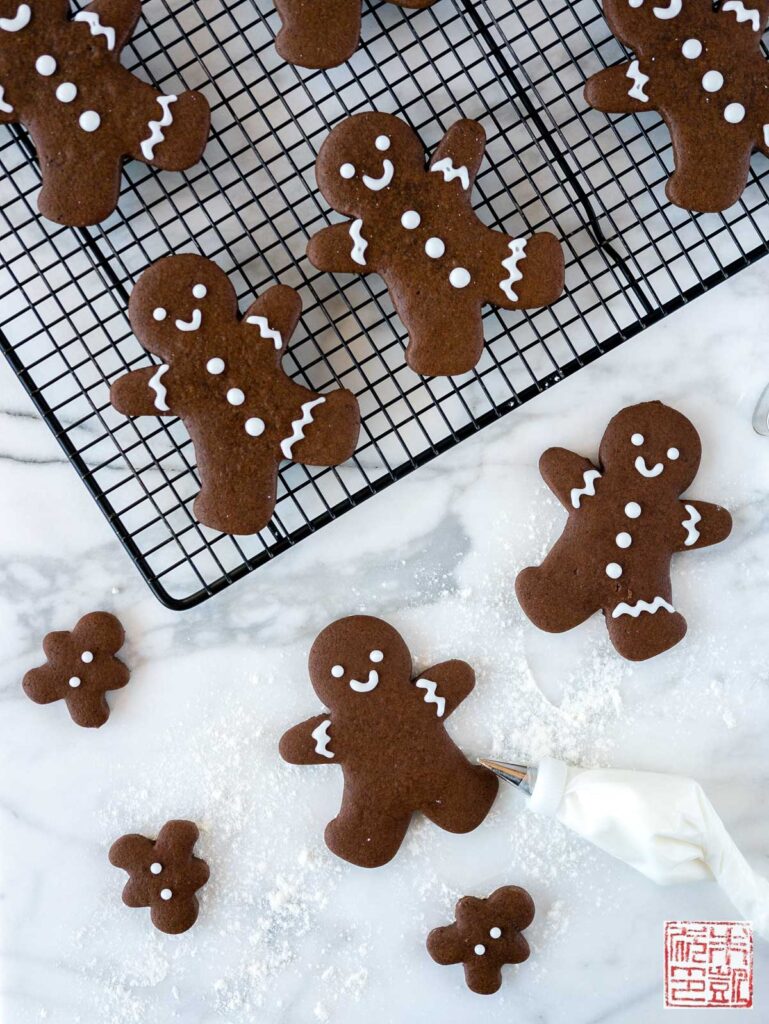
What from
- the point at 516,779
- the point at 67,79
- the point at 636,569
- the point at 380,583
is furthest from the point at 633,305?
the point at 67,79

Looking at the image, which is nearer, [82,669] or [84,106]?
[84,106]

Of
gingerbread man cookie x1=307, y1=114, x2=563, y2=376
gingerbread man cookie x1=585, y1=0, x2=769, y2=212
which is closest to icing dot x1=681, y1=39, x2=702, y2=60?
gingerbread man cookie x1=585, y1=0, x2=769, y2=212

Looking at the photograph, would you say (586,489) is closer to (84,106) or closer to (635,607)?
(635,607)

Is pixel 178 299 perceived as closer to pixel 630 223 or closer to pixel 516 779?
pixel 630 223

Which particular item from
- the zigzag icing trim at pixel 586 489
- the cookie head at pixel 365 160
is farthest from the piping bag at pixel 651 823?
the cookie head at pixel 365 160

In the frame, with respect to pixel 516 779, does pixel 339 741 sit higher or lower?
higher

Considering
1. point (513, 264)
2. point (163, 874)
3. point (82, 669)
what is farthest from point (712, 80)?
point (163, 874)

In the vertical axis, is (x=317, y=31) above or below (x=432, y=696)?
above
